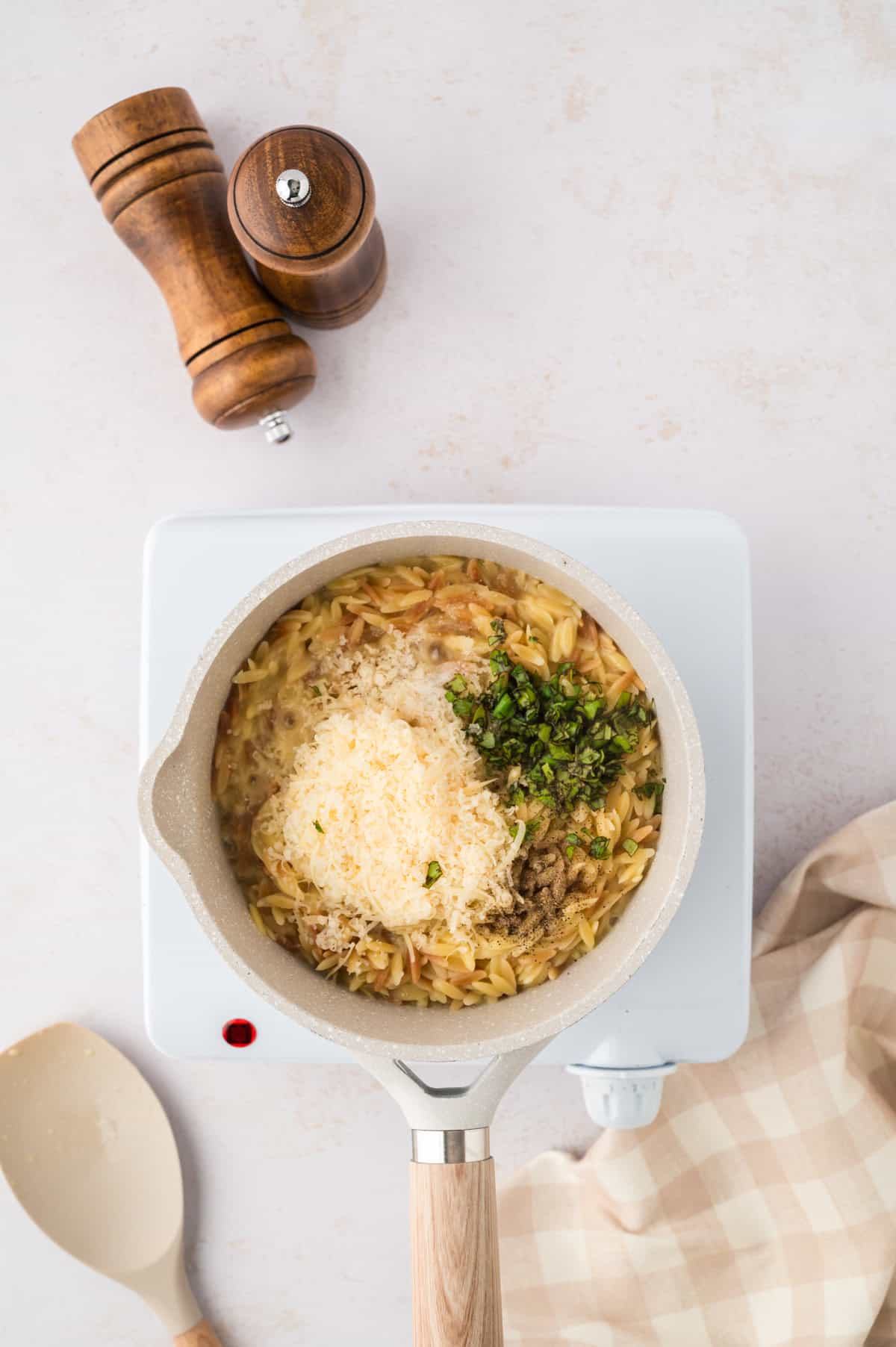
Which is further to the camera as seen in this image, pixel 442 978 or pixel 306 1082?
pixel 306 1082

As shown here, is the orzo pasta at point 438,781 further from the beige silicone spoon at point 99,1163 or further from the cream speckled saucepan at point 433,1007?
the beige silicone spoon at point 99,1163

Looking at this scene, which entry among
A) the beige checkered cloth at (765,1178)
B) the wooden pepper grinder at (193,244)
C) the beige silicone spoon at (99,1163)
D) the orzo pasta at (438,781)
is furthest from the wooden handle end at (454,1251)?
the wooden pepper grinder at (193,244)

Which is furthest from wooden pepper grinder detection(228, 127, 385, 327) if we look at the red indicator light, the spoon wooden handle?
the spoon wooden handle

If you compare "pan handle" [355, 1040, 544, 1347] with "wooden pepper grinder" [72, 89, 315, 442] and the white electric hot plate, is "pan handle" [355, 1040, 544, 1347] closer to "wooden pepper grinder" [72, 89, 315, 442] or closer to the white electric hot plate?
the white electric hot plate

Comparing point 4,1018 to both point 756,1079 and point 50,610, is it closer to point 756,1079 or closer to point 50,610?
point 50,610

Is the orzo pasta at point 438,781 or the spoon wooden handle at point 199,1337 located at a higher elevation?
the orzo pasta at point 438,781

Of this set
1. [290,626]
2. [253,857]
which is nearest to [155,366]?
[290,626]
